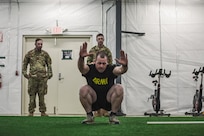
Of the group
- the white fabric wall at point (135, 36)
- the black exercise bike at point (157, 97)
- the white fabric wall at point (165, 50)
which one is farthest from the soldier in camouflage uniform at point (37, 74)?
the black exercise bike at point (157, 97)

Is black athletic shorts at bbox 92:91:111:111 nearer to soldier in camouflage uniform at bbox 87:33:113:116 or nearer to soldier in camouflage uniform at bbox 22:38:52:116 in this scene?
soldier in camouflage uniform at bbox 87:33:113:116

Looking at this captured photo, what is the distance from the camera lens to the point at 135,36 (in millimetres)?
8617

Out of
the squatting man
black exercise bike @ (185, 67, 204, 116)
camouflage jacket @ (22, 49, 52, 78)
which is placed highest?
camouflage jacket @ (22, 49, 52, 78)

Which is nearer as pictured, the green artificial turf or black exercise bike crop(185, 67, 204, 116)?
the green artificial turf

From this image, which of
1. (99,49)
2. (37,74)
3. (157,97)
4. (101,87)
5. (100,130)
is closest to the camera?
(100,130)

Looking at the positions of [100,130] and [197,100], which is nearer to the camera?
[100,130]

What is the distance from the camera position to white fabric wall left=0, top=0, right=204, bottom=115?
8.47m

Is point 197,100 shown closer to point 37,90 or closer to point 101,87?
point 37,90

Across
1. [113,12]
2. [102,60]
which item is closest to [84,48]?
[102,60]

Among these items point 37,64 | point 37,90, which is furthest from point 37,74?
point 37,90

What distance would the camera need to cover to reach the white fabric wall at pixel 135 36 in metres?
8.47

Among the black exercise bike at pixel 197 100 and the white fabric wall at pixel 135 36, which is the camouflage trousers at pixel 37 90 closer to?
the white fabric wall at pixel 135 36

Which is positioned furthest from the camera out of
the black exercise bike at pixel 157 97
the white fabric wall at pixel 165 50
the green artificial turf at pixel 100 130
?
the white fabric wall at pixel 165 50

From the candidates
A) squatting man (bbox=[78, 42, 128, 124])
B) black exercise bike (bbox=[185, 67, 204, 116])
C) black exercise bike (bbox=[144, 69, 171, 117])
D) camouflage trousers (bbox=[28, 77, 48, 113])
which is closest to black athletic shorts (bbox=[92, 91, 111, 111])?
squatting man (bbox=[78, 42, 128, 124])
